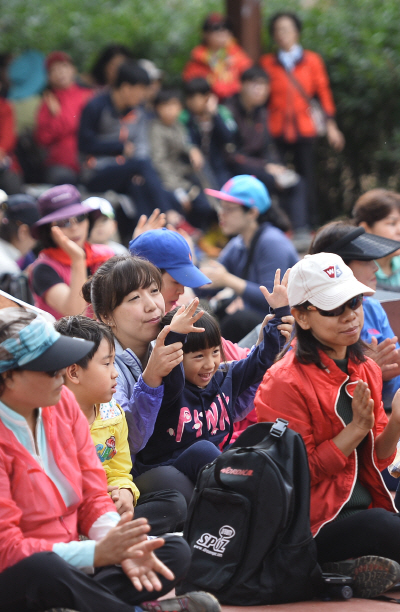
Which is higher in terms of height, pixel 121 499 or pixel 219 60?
pixel 219 60

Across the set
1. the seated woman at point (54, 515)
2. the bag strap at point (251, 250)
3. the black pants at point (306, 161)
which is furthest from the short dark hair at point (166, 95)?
the seated woman at point (54, 515)

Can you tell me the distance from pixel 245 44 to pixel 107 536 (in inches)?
319

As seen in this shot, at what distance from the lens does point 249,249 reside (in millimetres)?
5855

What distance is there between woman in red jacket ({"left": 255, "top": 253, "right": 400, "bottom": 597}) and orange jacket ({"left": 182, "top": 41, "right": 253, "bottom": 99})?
631 centimetres

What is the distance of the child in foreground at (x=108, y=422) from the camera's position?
3.10 meters

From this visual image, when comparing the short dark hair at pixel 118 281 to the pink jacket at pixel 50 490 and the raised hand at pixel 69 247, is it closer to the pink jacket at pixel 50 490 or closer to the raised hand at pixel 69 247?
the pink jacket at pixel 50 490

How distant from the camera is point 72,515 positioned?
2729mm

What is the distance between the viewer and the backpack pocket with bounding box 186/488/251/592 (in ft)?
9.77

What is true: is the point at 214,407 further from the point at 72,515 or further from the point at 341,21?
the point at 341,21

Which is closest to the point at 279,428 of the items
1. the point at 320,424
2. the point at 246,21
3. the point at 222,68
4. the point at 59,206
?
the point at 320,424

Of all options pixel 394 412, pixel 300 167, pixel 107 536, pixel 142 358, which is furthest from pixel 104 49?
pixel 107 536

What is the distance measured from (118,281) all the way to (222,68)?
6.34 meters

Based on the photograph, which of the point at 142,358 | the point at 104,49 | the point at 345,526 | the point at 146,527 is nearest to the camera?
the point at 146,527

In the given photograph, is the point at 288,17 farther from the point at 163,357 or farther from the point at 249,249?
the point at 163,357
